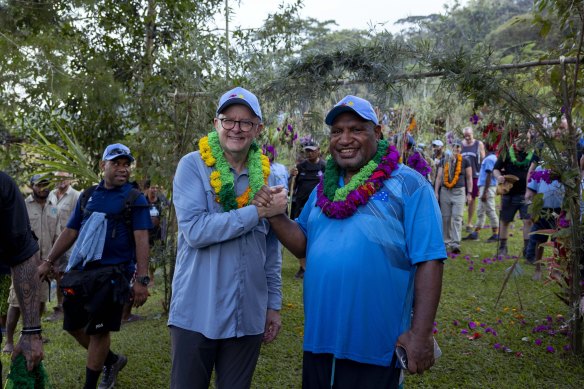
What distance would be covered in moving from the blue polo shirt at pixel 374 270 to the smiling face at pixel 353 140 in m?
0.23

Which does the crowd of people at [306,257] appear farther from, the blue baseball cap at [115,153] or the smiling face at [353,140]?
the blue baseball cap at [115,153]

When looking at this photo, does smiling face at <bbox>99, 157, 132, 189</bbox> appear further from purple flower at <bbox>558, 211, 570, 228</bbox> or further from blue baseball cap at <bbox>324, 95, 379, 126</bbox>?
purple flower at <bbox>558, 211, 570, 228</bbox>

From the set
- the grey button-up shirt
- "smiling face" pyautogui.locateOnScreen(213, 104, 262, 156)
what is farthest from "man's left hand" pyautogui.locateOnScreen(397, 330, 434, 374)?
"smiling face" pyautogui.locateOnScreen(213, 104, 262, 156)

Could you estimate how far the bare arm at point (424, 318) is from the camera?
2461 millimetres

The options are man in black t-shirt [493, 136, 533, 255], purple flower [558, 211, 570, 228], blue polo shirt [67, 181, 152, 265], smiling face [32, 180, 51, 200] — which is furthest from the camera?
man in black t-shirt [493, 136, 533, 255]

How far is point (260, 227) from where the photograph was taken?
305 centimetres

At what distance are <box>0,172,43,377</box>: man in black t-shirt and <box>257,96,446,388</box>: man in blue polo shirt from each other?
4.83 feet

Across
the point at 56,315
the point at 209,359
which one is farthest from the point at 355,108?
the point at 56,315

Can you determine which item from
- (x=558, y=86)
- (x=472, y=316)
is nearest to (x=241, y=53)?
(x=558, y=86)

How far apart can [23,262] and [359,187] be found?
1.83 meters

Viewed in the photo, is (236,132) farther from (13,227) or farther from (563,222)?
(563,222)

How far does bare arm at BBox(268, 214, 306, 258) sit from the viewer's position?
288 centimetres

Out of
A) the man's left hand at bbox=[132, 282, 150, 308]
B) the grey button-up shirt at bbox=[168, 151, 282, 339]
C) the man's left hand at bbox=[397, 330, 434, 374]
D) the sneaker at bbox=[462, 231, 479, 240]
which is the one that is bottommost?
the sneaker at bbox=[462, 231, 479, 240]

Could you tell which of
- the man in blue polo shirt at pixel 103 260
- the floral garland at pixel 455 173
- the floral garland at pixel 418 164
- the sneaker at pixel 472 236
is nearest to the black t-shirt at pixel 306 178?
the floral garland at pixel 418 164
